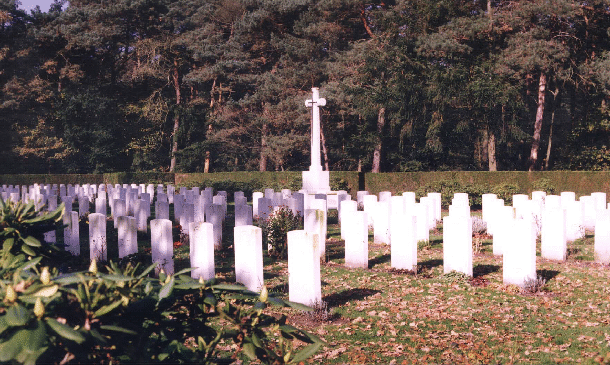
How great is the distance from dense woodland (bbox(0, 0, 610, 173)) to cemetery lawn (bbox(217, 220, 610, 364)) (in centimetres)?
2343

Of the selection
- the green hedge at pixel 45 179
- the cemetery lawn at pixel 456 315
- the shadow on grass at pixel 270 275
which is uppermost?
the green hedge at pixel 45 179

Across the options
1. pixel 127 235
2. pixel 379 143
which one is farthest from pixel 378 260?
pixel 379 143

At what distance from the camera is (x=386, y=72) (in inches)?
1300

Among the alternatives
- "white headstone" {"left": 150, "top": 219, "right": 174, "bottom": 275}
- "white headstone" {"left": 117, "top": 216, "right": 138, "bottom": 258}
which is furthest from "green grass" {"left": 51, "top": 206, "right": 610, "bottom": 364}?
"white headstone" {"left": 150, "top": 219, "right": 174, "bottom": 275}

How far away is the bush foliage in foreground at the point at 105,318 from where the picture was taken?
169 cm

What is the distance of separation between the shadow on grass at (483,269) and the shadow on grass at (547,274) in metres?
0.67


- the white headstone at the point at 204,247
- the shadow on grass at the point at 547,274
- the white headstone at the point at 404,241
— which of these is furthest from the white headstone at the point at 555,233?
the white headstone at the point at 204,247

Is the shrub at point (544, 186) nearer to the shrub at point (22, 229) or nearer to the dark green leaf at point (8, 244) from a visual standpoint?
the shrub at point (22, 229)

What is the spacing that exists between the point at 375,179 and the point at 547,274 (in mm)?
19049

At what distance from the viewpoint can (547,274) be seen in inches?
320

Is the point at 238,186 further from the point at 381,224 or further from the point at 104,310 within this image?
the point at 104,310

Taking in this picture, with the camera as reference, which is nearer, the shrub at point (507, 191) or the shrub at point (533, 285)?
the shrub at point (533, 285)

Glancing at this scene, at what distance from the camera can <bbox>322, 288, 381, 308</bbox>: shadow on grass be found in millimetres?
6887

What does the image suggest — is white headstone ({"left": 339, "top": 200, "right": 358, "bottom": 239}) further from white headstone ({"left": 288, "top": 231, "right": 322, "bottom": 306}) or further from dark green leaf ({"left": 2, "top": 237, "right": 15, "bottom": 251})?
dark green leaf ({"left": 2, "top": 237, "right": 15, "bottom": 251})
